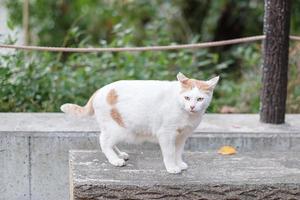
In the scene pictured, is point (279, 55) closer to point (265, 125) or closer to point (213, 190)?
point (265, 125)

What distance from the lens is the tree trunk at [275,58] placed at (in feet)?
14.5

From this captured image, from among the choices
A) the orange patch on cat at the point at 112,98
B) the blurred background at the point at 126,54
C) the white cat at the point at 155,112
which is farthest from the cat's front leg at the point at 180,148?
the blurred background at the point at 126,54

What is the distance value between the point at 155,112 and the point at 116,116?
208 millimetres

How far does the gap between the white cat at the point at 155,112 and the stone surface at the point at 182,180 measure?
3.5 inches

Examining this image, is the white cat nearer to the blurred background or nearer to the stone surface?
the stone surface

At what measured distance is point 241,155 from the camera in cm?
399

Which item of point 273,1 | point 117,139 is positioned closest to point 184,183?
point 117,139

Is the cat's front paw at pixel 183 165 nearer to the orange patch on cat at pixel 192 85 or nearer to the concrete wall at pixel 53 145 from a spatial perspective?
the orange patch on cat at pixel 192 85

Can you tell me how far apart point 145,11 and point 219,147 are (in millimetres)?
4660

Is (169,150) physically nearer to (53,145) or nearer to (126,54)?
(53,145)

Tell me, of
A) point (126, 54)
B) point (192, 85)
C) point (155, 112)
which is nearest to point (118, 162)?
point (155, 112)

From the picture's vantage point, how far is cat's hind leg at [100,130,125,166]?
3588 millimetres

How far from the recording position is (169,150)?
352 cm

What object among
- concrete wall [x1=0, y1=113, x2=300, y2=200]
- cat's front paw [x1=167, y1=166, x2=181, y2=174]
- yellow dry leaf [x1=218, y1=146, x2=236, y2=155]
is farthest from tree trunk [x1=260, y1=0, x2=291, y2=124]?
cat's front paw [x1=167, y1=166, x2=181, y2=174]
